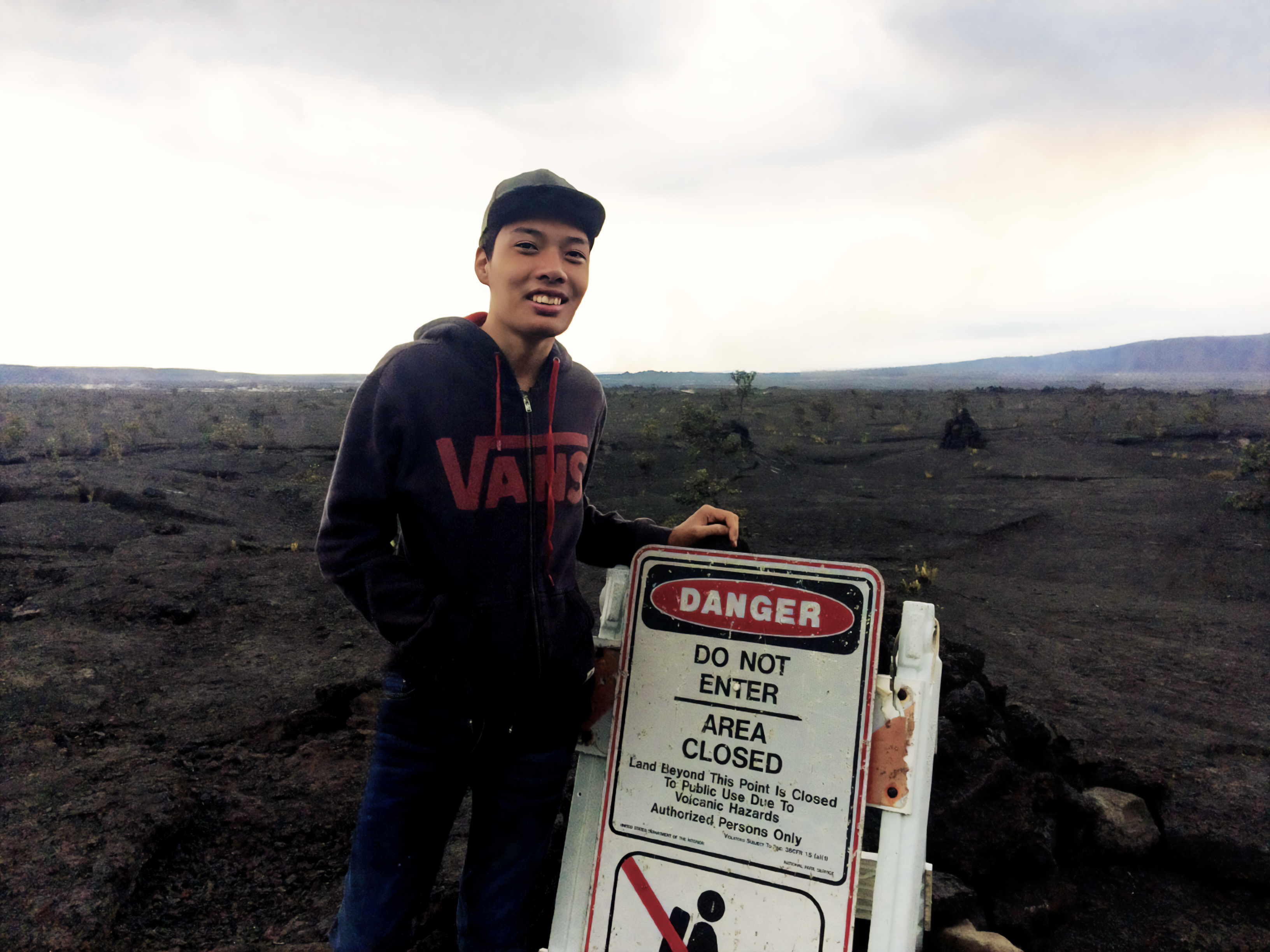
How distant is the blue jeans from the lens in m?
1.59

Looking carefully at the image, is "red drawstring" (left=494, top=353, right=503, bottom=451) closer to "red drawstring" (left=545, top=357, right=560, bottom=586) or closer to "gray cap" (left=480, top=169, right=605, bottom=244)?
"red drawstring" (left=545, top=357, right=560, bottom=586)

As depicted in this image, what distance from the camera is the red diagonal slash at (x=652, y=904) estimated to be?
1600 mm

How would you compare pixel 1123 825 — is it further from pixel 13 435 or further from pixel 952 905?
pixel 13 435

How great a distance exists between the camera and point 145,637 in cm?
532

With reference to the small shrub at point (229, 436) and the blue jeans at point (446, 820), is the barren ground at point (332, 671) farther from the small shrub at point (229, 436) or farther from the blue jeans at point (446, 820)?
the small shrub at point (229, 436)

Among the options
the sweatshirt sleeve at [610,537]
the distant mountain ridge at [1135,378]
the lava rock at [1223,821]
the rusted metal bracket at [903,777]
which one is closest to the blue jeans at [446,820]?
the sweatshirt sleeve at [610,537]

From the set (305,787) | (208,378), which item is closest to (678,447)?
(305,787)

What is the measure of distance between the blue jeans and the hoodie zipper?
0.20m

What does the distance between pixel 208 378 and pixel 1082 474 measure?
500 feet

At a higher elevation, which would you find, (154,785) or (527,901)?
(527,901)

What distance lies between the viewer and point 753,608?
1633mm

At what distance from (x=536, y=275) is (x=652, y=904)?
1.33 m

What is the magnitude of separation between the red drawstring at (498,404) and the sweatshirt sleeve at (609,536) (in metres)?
0.36

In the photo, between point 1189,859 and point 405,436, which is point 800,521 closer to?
point 1189,859
